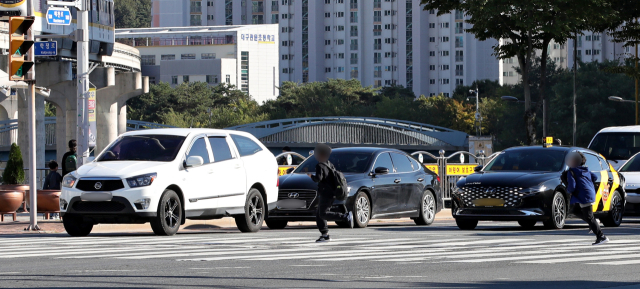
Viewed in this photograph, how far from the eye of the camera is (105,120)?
50531 millimetres

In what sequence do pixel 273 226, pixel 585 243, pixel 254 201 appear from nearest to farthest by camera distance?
pixel 585 243 < pixel 254 201 < pixel 273 226

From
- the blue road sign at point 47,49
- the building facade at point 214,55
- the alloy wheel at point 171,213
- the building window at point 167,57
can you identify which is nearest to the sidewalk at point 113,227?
the alloy wheel at point 171,213

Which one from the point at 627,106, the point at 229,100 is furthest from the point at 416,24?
the point at 627,106

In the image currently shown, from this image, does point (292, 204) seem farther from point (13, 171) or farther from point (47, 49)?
point (47, 49)

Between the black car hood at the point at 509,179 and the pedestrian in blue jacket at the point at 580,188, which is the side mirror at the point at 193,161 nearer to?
the black car hood at the point at 509,179

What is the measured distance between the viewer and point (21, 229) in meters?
17.0

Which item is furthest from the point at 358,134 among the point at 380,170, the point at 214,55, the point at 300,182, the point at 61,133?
the point at 300,182

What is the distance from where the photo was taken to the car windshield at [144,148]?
50.8ft

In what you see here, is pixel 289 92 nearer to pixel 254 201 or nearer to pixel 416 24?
pixel 416 24

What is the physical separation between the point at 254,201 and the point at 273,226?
2091mm

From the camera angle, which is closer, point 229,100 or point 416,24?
point 229,100

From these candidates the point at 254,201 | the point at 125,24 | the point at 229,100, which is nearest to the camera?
the point at 254,201

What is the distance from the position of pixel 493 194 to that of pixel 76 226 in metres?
6.84

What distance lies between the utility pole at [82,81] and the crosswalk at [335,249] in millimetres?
5011
